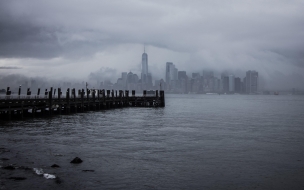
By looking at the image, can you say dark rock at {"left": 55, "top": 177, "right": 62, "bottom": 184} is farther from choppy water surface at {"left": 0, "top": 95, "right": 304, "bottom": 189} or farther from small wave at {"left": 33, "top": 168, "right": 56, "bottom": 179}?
small wave at {"left": 33, "top": 168, "right": 56, "bottom": 179}

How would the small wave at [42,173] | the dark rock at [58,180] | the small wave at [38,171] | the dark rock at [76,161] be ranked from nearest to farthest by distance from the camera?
the dark rock at [58,180] → the small wave at [42,173] → the small wave at [38,171] → the dark rock at [76,161]

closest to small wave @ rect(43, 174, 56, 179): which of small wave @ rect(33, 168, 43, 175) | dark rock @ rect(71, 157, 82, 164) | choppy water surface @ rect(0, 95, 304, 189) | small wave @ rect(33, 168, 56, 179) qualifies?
small wave @ rect(33, 168, 56, 179)

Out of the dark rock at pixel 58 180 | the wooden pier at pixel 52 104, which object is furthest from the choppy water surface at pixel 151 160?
the wooden pier at pixel 52 104

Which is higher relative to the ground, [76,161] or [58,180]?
[76,161]

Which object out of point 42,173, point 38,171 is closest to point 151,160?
point 42,173

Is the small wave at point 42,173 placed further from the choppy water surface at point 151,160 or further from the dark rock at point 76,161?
the dark rock at point 76,161

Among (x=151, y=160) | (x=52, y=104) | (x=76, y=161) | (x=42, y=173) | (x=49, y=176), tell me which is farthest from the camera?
(x=52, y=104)

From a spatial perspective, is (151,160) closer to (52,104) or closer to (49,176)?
(49,176)

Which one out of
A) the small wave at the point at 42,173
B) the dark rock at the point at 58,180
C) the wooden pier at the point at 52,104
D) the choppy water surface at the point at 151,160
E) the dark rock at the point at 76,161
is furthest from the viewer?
the wooden pier at the point at 52,104

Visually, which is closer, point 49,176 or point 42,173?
point 49,176

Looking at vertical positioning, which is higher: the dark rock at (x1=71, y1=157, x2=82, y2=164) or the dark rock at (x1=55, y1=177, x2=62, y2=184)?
the dark rock at (x1=71, y1=157, x2=82, y2=164)

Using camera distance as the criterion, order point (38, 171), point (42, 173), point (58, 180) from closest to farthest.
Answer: point (58, 180) < point (42, 173) < point (38, 171)

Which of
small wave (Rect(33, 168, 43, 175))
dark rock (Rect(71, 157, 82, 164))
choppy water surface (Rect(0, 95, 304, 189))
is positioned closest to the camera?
choppy water surface (Rect(0, 95, 304, 189))

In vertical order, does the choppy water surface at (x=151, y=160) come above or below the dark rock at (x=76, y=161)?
below
